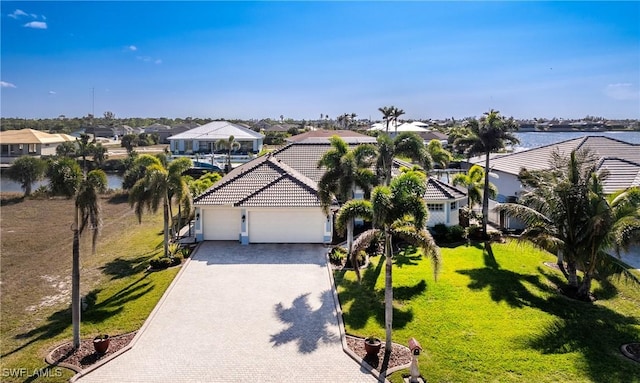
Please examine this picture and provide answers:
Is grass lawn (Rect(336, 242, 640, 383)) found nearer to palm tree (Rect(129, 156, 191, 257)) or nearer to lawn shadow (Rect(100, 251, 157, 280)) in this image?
palm tree (Rect(129, 156, 191, 257))

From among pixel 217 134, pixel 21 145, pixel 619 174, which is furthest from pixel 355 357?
pixel 21 145

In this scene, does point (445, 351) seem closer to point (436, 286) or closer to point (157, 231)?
point (436, 286)

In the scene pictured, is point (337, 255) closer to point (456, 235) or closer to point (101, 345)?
point (456, 235)

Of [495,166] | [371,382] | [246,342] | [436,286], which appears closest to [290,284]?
[246,342]

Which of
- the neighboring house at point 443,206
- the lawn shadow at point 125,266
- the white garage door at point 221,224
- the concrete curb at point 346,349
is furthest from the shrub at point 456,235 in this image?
the lawn shadow at point 125,266

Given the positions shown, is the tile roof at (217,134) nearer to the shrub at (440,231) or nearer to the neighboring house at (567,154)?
the neighboring house at (567,154)
